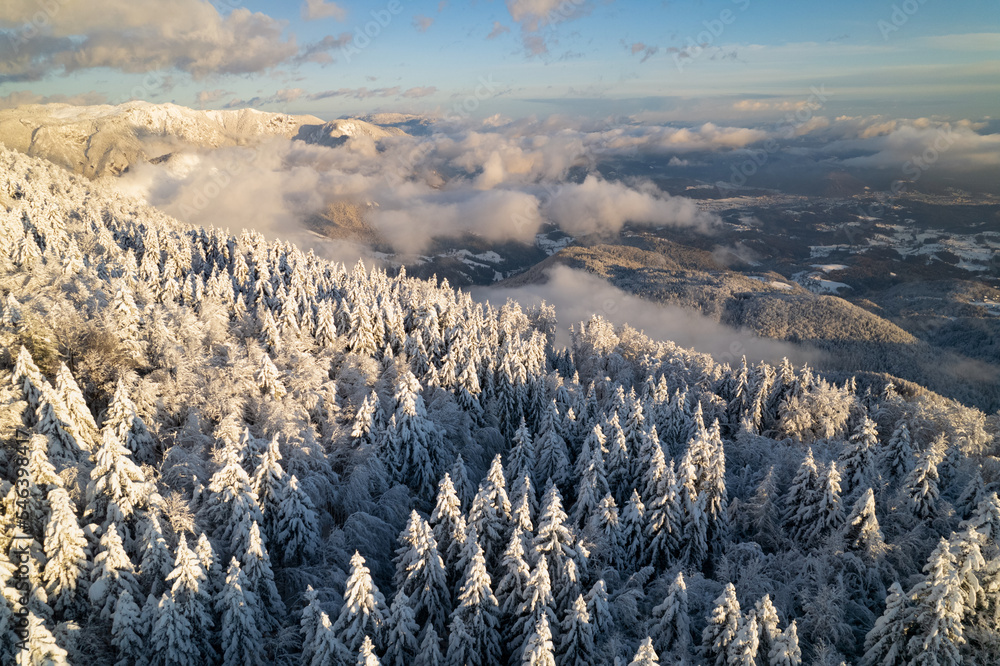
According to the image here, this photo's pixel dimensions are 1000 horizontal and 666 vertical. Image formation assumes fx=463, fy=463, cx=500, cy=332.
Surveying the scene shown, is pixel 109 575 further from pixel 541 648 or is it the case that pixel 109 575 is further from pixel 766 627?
pixel 766 627

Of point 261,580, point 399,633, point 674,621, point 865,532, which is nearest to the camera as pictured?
point 399,633

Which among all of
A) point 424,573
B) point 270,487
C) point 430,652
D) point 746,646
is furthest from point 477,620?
point 270,487

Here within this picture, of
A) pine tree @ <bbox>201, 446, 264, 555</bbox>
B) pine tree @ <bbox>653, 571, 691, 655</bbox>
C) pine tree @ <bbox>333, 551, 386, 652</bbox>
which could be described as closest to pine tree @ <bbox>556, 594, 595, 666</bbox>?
pine tree @ <bbox>653, 571, 691, 655</bbox>

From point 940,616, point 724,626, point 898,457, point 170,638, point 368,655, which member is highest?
point 368,655

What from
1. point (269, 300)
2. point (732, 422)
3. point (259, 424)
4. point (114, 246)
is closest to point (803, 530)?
point (732, 422)

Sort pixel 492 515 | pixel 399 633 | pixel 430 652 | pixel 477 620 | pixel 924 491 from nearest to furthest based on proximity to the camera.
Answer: pixel 399 633, pixel 430 652, pixel 477 620, pixel 492 515, pixel 924 491

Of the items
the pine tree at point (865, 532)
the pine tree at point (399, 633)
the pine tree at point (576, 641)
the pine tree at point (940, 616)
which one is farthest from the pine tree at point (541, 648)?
the pine tree at point (865, 532)
